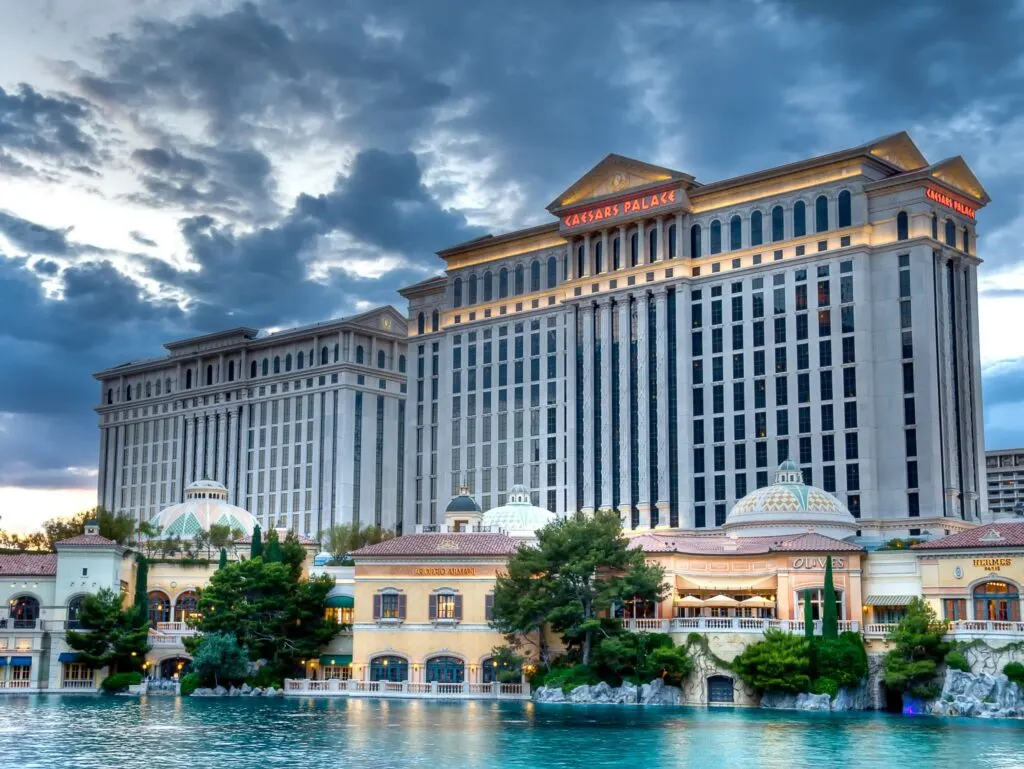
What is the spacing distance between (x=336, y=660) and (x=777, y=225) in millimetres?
57686

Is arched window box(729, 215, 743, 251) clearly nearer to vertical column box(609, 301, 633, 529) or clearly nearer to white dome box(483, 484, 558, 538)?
vertical column box(609, 301, 633, 529)

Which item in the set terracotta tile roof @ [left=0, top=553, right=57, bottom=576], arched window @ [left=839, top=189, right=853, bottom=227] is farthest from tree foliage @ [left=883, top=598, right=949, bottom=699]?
terracotta tile roof @ [left=0, top=553, right=57, bottom=576]

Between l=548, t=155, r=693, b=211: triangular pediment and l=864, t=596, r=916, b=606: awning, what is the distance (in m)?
55.5

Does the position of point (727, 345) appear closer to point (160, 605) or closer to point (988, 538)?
point (988, 538)

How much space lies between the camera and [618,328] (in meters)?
144

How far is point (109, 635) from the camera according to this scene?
103875 mm

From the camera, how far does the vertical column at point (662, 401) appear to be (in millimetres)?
137750

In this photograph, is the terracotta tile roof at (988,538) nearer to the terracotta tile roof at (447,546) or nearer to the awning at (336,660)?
the terracotta tile roof at (447,546)

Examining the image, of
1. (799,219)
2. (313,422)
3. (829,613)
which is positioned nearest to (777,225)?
(799,219)

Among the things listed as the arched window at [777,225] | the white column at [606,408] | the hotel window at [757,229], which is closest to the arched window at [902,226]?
the arched window at [777,225]

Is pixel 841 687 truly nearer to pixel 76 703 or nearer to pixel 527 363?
pixel 76 703

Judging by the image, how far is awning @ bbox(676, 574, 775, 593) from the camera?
98.9m

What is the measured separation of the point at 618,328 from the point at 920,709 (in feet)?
215

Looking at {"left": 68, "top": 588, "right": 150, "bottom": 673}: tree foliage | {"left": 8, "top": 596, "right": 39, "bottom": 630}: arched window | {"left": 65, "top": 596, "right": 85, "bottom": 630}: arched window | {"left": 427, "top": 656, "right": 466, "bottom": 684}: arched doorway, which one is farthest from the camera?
{"left": 8, "top": 596, "right": 39, "bottom": 630}: arched window
